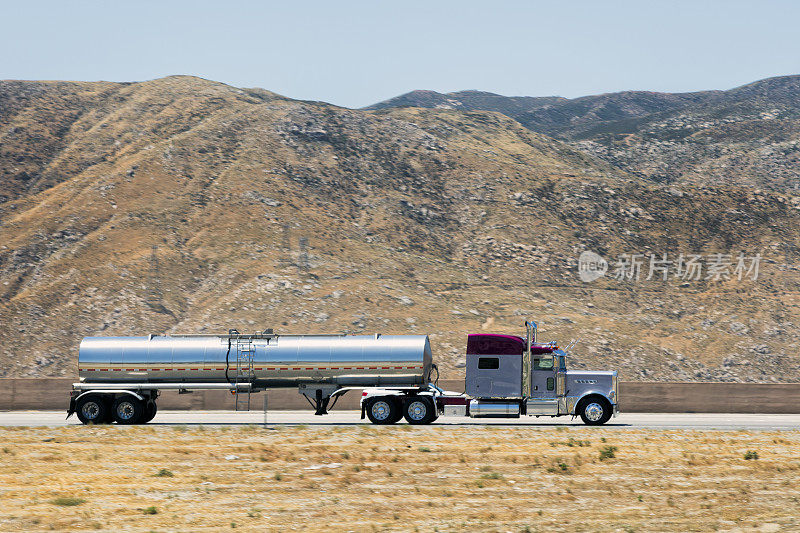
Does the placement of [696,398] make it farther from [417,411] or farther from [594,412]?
[417,411]

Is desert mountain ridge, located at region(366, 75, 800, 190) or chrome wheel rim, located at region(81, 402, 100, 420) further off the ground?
desert mountain ridge, located at region(366, 75, 800, 190)

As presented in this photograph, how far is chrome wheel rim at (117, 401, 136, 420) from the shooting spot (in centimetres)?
3200

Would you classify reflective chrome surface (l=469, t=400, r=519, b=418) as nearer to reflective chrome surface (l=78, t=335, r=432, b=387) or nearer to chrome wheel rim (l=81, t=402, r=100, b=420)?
reflective chrome surface (l=78, t=335, r=432, b=387)

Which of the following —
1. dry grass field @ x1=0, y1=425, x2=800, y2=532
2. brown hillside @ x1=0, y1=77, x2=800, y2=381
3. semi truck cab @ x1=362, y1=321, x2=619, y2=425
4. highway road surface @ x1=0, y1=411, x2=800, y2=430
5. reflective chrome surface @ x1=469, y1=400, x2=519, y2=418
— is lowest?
highway road surface @ x1=0, y1=411, x2=800, y2=430

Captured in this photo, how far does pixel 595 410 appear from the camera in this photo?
3125cm

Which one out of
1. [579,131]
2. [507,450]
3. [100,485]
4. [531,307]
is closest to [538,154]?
[531,307]

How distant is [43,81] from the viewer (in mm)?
108250

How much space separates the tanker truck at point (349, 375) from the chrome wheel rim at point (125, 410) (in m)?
0.04

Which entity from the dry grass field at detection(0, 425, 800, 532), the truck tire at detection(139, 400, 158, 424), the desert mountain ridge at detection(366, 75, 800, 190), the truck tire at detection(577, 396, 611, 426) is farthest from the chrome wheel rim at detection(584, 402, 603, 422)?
the desert mountain ridge at detection(366, 75, 800, 190)

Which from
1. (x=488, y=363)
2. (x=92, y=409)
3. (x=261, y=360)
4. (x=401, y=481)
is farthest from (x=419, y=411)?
(x=92, y=409)

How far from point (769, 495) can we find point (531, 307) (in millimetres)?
50623

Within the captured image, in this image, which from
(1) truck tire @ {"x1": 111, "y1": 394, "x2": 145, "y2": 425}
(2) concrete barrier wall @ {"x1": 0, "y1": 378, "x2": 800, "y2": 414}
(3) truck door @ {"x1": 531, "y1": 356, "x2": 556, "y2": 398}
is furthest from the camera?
(2) concrete barrier wall @ {"x1": 0, "y1": 378, "x2": 800, "y2": 414}

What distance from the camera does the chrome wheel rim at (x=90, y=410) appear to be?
31.9 m

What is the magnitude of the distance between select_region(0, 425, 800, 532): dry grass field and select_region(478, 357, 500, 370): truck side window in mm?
Answer: 3701
